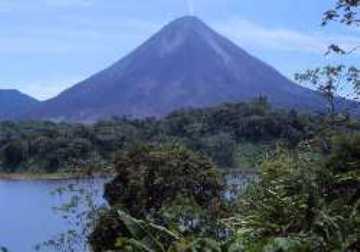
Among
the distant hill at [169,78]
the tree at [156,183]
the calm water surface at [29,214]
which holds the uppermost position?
the distant hill at [169,78]

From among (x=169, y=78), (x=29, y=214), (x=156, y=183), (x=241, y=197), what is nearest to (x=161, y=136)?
(x=29, y=214)

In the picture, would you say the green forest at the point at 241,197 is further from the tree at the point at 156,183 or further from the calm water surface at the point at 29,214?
the calm water surface at the point at 29,214

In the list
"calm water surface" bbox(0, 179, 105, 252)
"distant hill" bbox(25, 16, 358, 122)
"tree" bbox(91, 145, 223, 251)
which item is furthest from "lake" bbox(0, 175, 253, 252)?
"distant hill" bbox(25, 16, 358, 122)

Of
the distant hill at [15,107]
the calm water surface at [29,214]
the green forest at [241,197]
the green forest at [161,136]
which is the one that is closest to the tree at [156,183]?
the green forest at [241,197]

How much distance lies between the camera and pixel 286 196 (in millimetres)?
6406

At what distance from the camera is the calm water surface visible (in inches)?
892

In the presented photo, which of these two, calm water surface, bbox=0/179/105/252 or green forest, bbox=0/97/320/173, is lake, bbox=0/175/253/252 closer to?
calm water surface, bbox=0/179/105/252

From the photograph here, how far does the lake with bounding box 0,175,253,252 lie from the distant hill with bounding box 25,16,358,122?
247ft

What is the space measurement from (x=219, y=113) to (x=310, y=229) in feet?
130

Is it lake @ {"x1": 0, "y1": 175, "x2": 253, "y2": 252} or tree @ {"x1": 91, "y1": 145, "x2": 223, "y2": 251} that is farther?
lake @ {"x1": 0, "y1": 175, "x2": 253, "y2": 252}

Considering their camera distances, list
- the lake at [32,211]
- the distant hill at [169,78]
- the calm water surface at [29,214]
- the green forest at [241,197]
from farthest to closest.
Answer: the distant hill at [169,78] → the calm water surface at [29,214] → the lake at [32,211] → the green forest at [241,197]

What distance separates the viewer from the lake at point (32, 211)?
16.9 m

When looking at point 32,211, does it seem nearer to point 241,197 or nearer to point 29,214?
point 29,214

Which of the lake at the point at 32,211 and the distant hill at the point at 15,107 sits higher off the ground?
the distant hill at the point at 15,107
